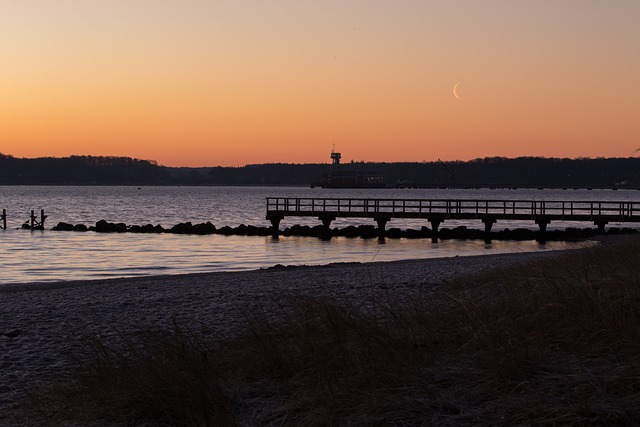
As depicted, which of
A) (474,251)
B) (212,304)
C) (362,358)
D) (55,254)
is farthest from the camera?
(474,251)

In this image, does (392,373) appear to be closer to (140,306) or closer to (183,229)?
(140,306)

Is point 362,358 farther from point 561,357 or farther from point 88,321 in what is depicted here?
point 88,321

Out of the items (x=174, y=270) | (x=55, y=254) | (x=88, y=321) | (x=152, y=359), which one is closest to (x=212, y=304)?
(x=88, y=321)

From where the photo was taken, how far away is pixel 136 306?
16.1 m

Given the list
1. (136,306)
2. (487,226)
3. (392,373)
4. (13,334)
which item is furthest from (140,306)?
(487,226)

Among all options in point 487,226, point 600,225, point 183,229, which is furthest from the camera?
point 183,229

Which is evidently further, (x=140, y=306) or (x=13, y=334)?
(x=140, y=306)

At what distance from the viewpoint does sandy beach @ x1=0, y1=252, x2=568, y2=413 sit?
10.5 metres

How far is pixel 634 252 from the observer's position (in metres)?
16.8

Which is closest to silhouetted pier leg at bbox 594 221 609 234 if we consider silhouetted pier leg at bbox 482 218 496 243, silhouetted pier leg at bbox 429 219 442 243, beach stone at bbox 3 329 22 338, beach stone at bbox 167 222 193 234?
silhouetted pier leg at bbox 482 218 496 243

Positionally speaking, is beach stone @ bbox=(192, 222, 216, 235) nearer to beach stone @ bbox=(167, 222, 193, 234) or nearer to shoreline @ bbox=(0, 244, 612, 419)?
beach stone @ bbox=(167, 222, 193, 234)

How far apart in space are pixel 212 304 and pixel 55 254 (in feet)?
103

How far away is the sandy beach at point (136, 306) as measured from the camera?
34.5 feet

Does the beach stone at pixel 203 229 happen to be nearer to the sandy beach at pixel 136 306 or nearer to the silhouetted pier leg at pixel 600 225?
the silhouetted pier leg at pixel 600 225
